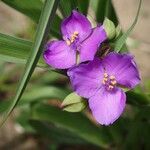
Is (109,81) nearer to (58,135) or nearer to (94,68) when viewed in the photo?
(94,68)

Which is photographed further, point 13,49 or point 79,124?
point 79,124

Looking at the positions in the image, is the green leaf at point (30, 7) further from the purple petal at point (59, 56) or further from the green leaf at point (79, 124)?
the green leaf at point (79, 124)

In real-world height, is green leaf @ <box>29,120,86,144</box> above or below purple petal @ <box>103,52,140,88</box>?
below

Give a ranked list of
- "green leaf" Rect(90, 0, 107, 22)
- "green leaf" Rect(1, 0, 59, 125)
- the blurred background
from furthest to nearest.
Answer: the blurred background, "green leaf" Rect(90, 0, 107, 22), "green leaf" Rect(1, 0, 59, 125)

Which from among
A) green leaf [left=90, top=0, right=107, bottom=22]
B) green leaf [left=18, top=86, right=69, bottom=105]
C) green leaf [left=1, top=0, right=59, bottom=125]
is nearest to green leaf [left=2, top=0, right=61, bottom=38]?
green leaf [left=90, top=0, right=107, bottom=22]

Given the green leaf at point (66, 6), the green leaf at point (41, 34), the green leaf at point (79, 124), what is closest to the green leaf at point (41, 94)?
the green leaf at point (79, 124)

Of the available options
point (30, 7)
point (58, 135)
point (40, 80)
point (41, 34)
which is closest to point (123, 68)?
point (41, 34)

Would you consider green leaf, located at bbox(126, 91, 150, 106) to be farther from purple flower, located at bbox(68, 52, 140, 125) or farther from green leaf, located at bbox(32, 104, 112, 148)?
green leaf, located at bbox(32, 104, 112, 148)
